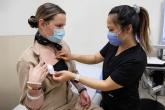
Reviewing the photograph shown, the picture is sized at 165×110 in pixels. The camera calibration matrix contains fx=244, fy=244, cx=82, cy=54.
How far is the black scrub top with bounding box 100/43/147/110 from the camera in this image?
145 cm

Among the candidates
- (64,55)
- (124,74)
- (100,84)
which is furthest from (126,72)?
(64,55)

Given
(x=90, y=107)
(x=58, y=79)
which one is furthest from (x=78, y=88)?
(x=58, y=79)

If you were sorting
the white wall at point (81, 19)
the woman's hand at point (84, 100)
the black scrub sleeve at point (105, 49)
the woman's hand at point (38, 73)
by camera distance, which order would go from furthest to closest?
the white wall at point (81, 19) < the black scrub sleeve at point (105, 49) < the woman's hand at point (84, 100) < the woman's hand at point (38, 73)

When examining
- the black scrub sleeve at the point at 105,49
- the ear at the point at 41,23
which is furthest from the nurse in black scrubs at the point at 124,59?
the ear at the point at 41,23

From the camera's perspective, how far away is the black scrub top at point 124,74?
1448 millimetres

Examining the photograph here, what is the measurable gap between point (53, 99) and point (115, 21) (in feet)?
2.05

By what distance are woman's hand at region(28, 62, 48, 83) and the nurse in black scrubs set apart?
77 millimetres

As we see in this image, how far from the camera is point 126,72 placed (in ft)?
4.73

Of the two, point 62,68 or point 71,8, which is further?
point 71,8

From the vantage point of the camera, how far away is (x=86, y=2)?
2779mm

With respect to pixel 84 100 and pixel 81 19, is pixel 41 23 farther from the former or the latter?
pixel 81 19

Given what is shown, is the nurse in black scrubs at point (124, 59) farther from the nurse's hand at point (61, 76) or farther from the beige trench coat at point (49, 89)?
the beige trench coat at point (49, 89)

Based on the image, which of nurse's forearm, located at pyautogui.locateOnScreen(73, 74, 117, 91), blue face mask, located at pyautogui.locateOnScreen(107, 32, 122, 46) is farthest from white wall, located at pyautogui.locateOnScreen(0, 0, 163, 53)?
nurse's forearm, located at pyautogui.locateOnScreen(73, 74, 117, 91)

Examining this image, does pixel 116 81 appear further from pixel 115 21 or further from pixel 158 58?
pixel 158 58
